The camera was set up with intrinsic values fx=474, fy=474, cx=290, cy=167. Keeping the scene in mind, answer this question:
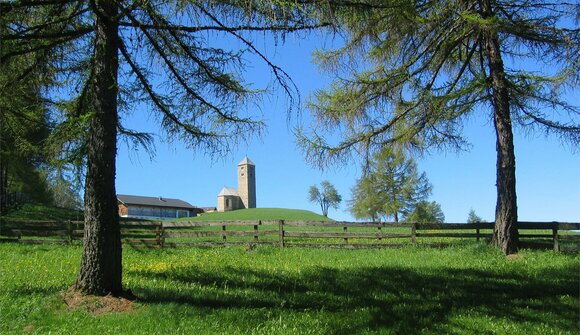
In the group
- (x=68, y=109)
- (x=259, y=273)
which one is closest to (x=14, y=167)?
(x=68, y=109)

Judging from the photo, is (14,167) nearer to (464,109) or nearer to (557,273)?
(464,109)

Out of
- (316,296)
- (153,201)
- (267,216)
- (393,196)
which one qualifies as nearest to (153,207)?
(153,201)

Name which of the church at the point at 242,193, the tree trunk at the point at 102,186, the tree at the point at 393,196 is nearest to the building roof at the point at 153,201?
the church at the point at 242,193

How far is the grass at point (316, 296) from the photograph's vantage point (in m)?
6.02

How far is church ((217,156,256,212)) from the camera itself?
104 metres

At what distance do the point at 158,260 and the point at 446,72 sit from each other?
10.3 m

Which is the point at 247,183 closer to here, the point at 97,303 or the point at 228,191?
the point at 228,191

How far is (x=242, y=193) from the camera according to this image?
106 meters

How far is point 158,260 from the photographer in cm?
1295

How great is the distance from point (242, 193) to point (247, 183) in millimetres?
3081

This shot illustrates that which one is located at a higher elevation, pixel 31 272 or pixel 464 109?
pixel 464 109

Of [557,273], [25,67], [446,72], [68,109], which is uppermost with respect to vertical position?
[446,72]

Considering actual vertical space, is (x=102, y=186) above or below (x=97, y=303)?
above

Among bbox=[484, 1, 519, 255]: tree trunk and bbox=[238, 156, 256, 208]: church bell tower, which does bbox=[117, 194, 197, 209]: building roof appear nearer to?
bbox=[238, 156, 256, 208]: church bell tower
